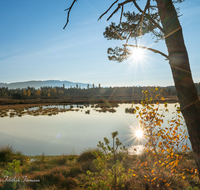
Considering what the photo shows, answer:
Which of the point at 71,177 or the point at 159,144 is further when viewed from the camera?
the point at 71,177

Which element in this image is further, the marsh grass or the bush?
the bush

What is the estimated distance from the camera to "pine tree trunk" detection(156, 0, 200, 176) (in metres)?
2.16

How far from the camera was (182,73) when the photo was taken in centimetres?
228

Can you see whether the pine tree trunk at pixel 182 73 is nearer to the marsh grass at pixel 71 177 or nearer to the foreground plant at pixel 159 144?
the foreground plant at pixel 159 144

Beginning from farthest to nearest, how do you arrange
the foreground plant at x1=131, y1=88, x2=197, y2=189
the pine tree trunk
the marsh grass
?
the marsh grass < the foreground plant at x1=131, y1=88, x2=197, y2=189 < the pine tree trunk

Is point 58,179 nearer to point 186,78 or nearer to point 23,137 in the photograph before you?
point 186,78

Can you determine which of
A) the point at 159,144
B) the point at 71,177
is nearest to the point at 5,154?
the point at 71,177

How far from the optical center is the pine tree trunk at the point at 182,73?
216 centimetres

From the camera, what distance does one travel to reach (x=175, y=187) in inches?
169

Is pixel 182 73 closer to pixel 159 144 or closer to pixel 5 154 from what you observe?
pixel 159 144

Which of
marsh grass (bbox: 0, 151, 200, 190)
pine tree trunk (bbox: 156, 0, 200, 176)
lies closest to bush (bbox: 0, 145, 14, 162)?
marsh grass (bbox: 0, 151, 200, 190)

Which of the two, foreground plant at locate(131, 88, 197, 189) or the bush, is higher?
foreground plant at locate(131, 88, 197, 189)

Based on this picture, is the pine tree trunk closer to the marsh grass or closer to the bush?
the marsh grass

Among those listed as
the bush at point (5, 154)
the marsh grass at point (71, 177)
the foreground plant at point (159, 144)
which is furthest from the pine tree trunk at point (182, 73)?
the bush at point (5, 154)
